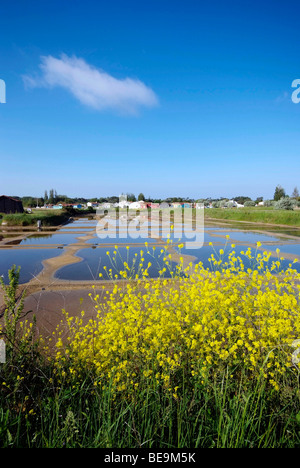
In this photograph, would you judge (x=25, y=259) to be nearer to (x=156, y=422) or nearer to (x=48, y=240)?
(x=48, y=240)

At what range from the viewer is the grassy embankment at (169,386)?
2.10 metres

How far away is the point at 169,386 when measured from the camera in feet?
8.34

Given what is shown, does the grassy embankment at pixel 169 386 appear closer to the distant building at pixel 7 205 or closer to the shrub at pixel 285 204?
the distant building at pixel 7 205

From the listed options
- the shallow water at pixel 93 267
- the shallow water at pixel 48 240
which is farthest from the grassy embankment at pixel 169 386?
the shallow water at pixel 48 240

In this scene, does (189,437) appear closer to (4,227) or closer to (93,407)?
(93,407)

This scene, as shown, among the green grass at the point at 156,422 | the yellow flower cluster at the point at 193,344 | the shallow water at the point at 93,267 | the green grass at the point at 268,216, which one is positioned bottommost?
the shallow water at the point at 93,267

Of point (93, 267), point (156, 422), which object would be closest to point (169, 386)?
point (156, 422)

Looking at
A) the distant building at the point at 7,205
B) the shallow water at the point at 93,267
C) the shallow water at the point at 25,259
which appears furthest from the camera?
the distant building at the point at 7,205

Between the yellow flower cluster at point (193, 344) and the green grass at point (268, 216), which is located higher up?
the green grass at point (268, 216)

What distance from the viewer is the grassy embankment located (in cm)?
210

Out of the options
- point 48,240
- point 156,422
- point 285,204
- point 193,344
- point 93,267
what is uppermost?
point 285,204

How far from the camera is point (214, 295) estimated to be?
3.22 m

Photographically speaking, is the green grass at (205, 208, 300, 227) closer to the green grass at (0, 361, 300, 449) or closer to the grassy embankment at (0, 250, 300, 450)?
the grassy embankment at (0, 250, 300, 450)
